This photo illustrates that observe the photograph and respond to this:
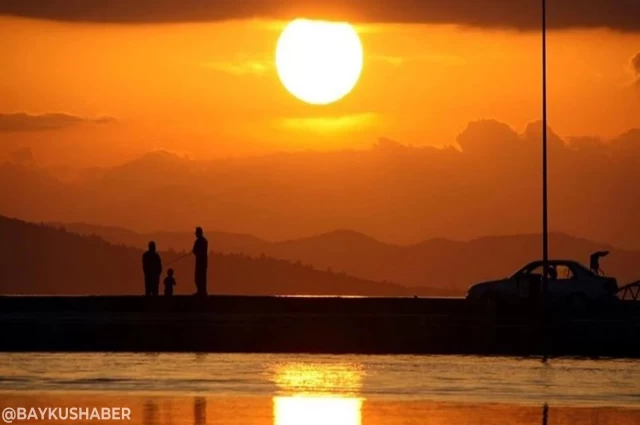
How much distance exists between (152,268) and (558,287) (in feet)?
38.6

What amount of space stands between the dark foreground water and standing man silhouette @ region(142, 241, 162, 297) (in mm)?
16608

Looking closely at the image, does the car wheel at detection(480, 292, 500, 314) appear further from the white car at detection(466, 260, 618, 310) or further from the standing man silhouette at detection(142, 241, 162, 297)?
the standing man silhouette at detection(142, 241, 162, 297)

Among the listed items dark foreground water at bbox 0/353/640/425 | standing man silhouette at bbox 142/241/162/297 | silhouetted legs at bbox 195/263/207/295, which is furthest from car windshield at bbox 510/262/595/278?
dark foreground water at bbox 0/353/640/425

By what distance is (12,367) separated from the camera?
117 ft

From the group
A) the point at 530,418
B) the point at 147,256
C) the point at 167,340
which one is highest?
the point at 147,256

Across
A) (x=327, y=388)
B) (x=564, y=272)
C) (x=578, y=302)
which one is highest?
(x=564, y=272)

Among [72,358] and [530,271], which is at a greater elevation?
[530,271]

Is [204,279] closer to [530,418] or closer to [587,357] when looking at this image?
[587,357]

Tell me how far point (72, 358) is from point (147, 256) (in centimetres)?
1850

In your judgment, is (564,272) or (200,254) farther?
(564,272)

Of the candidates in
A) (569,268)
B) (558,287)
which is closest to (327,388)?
(558,287)

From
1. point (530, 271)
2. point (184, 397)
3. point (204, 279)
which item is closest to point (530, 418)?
point (184, 397)

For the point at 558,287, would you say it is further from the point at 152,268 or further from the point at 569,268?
the point at 152,268

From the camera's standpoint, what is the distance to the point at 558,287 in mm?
58625
